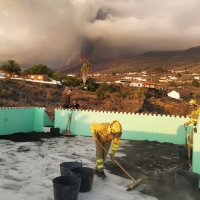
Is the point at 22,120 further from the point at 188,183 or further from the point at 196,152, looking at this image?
the point at 188,183

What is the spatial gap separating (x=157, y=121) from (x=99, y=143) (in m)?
5.81

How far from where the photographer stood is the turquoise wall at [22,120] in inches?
441

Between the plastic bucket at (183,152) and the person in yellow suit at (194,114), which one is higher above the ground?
Result: the person in yellow suit at (194,114)

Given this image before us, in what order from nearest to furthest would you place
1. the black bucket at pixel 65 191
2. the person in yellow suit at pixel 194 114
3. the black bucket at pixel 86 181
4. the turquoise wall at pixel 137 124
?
the black bucket at pixel 65 191, the black bucket at pixel 86 181, the person in yellow suit at pixel 194 114, the turquoise wall at pixel 137 124

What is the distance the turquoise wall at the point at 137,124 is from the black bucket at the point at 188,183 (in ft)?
18.3

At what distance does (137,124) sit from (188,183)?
6309mm

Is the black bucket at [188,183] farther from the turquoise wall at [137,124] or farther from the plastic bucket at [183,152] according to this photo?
the turquoise wall at [137,124]

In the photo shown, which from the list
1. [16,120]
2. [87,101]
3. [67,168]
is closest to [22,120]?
[16,120]

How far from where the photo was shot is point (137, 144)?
1022 cm

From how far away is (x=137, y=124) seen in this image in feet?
36.7

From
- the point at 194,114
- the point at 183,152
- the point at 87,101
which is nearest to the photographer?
the point at 183,152

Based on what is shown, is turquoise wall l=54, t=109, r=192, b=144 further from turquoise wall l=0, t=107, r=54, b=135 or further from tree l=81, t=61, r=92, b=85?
tree l=81, t=61, r=92, b=85

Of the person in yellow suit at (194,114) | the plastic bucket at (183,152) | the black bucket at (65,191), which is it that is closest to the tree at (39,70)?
the person in yellow suit at (194,114)

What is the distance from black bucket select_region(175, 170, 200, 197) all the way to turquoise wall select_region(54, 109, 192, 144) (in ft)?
18.3
